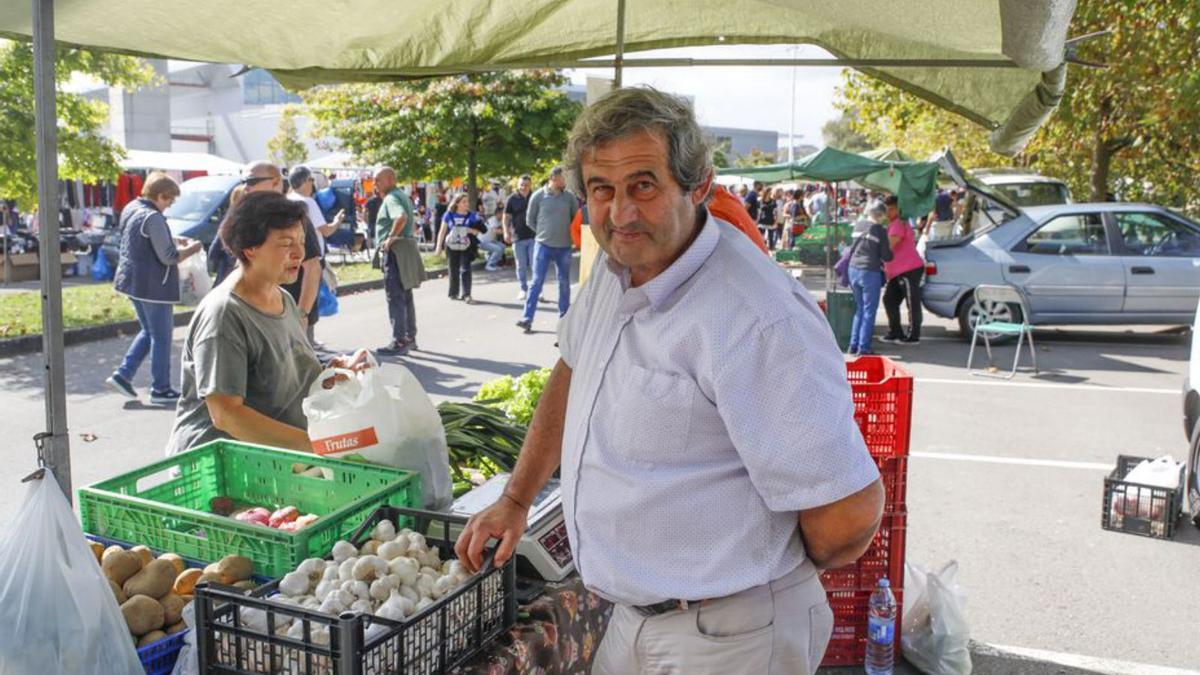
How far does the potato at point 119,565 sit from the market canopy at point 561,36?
1.74 m

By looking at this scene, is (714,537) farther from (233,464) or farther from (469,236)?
(469,236)

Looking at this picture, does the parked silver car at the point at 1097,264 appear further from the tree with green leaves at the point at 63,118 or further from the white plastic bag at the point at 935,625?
the tree with green leaves at the point at 63,118

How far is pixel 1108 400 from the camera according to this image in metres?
9.47

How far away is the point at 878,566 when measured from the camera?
3955 mm

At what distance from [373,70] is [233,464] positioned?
2.01 m

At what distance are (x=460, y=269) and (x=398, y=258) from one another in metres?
5.50

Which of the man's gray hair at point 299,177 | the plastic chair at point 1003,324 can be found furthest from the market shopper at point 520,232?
the plastic chair at point 1003,324

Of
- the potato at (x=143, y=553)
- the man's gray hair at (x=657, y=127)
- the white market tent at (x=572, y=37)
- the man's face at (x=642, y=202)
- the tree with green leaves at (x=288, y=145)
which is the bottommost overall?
the potato at (x=143, y=553)

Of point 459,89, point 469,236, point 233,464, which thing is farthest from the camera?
point 459,89

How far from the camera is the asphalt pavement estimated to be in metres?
4.65

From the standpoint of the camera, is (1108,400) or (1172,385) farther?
(1172,385)

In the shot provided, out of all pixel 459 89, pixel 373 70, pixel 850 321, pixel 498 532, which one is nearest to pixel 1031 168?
pixel 459 89

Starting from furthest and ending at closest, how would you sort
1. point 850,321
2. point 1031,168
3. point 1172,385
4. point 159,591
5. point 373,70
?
point 1031,168, point 850,321, point 1172,385, point 373,70, point 159,591

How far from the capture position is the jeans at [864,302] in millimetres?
11211
